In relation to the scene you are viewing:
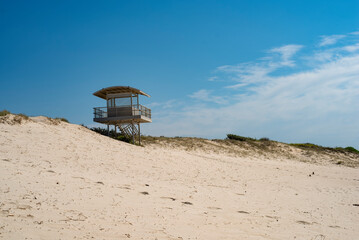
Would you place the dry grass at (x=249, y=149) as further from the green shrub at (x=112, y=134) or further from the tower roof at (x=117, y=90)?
the tower roof at (x=117, y=90)

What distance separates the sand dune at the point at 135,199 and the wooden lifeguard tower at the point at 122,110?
7.37 m

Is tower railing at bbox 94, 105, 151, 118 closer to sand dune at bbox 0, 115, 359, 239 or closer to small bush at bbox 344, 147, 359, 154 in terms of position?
sand dune at bbox 0, 115, 359, 239

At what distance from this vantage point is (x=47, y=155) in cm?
1202

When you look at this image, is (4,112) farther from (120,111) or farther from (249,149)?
(249,149)

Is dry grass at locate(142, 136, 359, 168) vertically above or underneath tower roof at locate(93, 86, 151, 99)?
underneath

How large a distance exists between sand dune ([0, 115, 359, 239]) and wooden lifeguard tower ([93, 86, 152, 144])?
7374mm

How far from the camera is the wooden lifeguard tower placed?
23.0 metres

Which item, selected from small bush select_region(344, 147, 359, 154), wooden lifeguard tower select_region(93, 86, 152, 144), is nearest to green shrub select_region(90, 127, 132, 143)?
wooden lifeguard tower select_region(93, 86, 152, 144)

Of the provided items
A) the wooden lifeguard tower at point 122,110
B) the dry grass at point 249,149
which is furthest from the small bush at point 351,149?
the wooden lifeguard tower at point 122,110

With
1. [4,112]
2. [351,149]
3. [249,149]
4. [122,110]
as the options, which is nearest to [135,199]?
[4,112]

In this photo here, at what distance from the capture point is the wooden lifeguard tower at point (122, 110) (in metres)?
23.0

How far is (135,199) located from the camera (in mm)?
8133

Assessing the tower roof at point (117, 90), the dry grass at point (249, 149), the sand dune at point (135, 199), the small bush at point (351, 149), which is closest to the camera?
the sand dune at point (135, 199)

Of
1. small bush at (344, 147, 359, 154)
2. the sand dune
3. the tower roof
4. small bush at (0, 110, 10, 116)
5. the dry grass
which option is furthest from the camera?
small bush at (344, 147, 359, 154)
